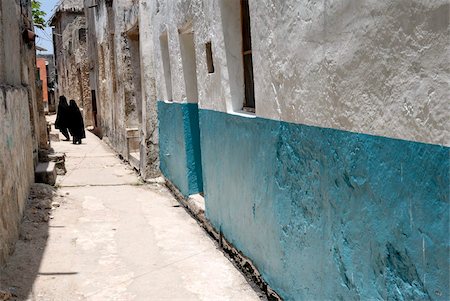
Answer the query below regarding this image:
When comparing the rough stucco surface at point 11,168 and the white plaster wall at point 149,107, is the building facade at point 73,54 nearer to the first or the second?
the white plaster wall at point 149,107

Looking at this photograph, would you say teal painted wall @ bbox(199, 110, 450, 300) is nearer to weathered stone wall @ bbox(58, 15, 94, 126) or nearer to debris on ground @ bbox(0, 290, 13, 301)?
debris on ground @ bbox(0, 290, 13, 301)

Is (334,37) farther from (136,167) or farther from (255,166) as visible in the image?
(136,167)

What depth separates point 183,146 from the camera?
22.9ft

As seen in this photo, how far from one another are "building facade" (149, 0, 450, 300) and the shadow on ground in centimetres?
175

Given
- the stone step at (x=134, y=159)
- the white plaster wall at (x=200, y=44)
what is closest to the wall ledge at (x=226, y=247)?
the white plaster wall at (x=200, y=44)

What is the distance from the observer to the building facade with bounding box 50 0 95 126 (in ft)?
66.1

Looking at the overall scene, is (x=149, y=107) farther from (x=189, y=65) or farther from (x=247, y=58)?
(x=247, y=58)

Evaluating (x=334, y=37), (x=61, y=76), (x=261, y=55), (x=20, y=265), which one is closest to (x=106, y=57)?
(x=20, y=265)

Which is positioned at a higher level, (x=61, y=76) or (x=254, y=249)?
(x=61, y=76)

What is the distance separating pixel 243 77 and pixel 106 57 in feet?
31.1

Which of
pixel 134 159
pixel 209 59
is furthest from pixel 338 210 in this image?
pixel 134 159

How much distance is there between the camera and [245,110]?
4.50m

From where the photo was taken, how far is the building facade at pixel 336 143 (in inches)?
77.0

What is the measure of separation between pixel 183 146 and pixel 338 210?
4402 millimetres
